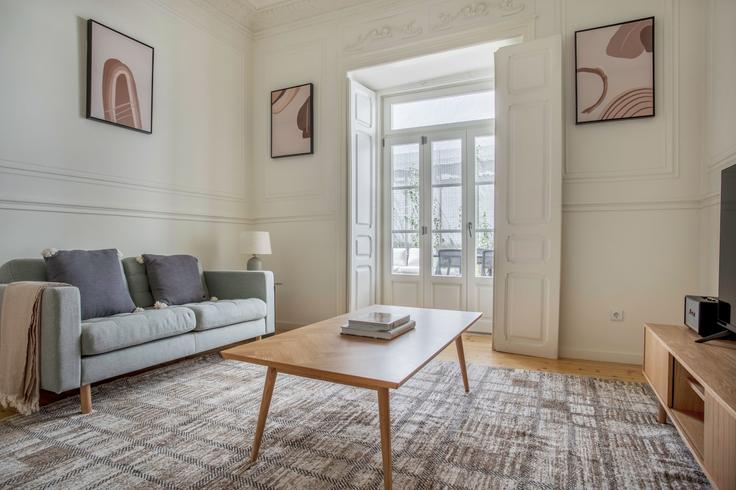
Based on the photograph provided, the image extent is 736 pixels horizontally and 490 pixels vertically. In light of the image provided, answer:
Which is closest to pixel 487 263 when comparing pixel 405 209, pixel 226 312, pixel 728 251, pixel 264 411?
pixel 405 209

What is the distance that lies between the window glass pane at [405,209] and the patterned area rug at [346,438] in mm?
2251

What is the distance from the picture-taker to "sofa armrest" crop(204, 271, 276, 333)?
11.6 ft

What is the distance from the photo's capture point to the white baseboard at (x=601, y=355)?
3193 millimetres

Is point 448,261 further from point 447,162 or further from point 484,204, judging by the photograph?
point 447,162

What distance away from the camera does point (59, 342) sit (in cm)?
210

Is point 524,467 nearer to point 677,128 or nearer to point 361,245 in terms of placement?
point 677,128

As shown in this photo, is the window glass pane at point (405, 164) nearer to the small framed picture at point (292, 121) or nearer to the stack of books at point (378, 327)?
the small framed picture at point (292, 121)

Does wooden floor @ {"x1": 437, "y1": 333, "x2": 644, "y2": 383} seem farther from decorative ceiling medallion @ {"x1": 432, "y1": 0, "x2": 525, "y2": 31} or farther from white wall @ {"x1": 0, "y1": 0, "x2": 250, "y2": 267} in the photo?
decorative ceiling medallion @ {"x1": 432, "y1": 0, "x2": 525, "y2": 31}

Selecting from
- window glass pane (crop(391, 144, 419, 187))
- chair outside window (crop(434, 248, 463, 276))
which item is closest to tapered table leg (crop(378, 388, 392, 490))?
chair outside window (crop(434, 248, 463, 276))

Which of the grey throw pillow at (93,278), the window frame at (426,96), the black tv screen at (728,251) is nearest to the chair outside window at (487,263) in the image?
the window frame at (426,96)

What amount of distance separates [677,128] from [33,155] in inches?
174

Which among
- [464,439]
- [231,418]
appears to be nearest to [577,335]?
[464,439]

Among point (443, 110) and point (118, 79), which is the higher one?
point (443, 110)

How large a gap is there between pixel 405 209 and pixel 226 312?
2331 mm
